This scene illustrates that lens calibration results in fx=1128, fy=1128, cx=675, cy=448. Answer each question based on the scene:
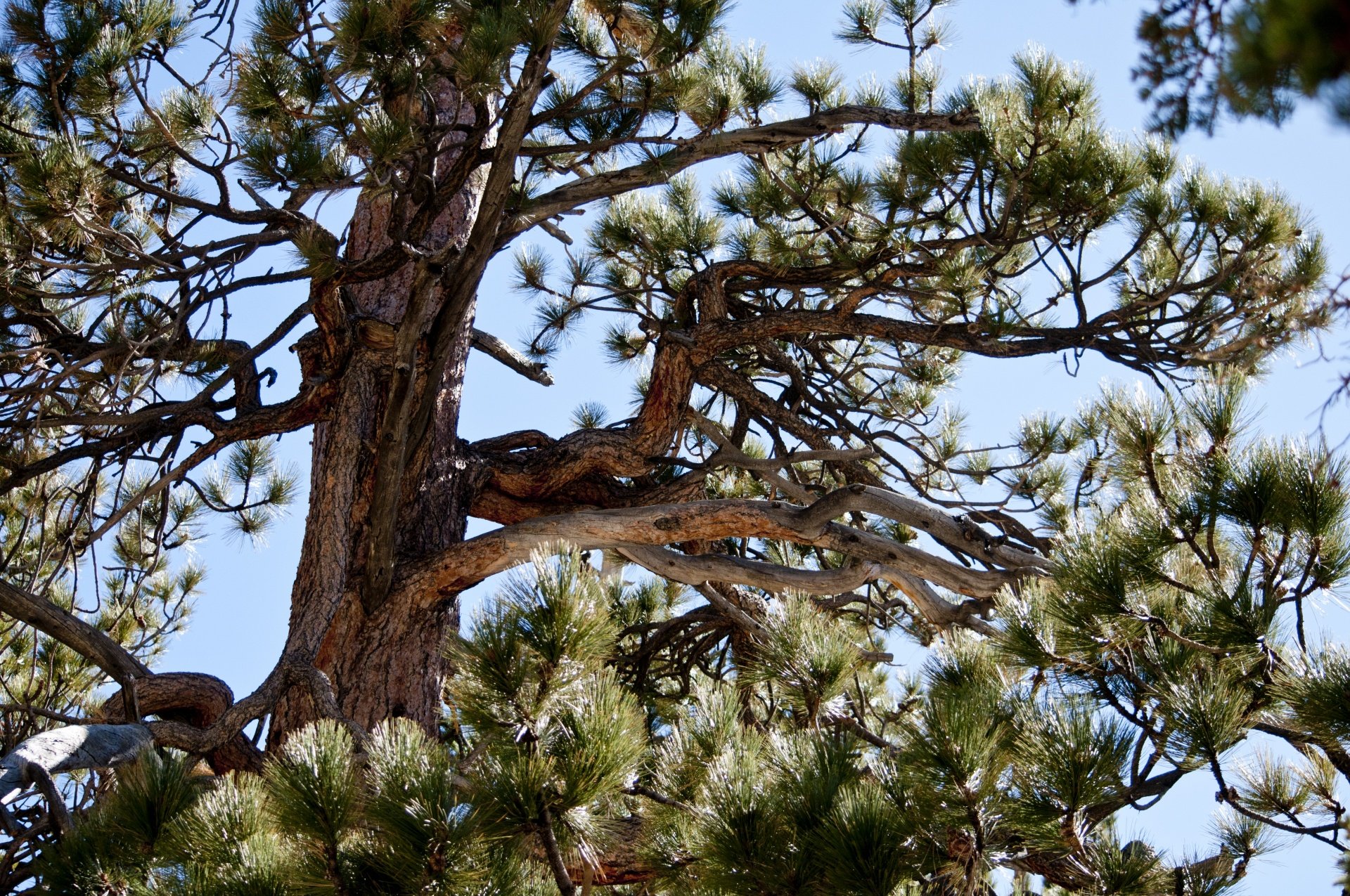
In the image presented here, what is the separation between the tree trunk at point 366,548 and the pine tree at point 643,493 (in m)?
0.01

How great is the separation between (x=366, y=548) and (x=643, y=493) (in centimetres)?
88

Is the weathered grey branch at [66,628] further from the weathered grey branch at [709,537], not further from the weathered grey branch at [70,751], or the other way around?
the weathered grey branch at [709,537]

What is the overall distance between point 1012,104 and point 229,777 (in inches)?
103

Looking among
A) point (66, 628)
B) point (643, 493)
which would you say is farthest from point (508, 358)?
point (66, 628)

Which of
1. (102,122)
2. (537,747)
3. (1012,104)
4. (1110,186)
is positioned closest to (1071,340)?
(1110,186)

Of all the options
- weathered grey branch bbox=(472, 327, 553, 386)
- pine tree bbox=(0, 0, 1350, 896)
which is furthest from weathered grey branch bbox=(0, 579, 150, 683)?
weathered grey branch bbox=(472, 327, 553, 386)

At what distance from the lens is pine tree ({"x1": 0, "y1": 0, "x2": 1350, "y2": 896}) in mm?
1821

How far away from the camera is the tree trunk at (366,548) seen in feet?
10.5

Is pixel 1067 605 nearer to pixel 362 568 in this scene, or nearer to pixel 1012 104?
pixel 1012 104

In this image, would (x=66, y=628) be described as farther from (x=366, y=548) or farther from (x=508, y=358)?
(x=508, y=358)

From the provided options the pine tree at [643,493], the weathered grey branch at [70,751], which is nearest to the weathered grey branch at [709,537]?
the pine tree at [643,493]

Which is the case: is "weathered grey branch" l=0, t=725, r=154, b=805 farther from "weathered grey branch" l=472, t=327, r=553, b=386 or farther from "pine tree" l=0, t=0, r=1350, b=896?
"weathered grey branch" l=472, t=327, r=553, b=386

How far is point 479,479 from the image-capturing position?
11.7 feet

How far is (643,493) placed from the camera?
362 cm
